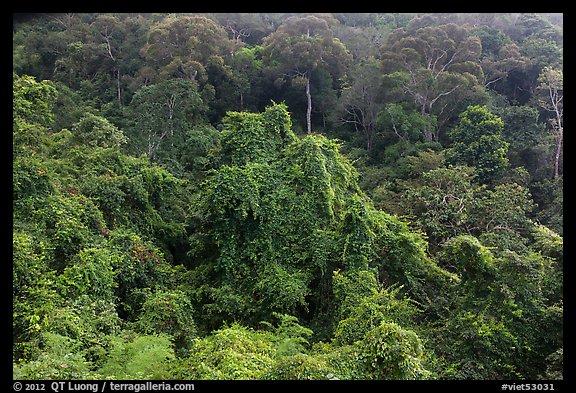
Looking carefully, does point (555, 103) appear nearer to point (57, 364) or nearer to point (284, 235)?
point (284, 235)

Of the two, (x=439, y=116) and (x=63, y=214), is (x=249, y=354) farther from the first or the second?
(x=439, y=116)

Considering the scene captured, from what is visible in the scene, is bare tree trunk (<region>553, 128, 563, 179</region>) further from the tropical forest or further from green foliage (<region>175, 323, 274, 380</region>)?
green foliage (<region>175, 323, 274, 380</region>)

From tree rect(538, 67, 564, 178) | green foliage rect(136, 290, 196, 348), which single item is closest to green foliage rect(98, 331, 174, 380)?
green foliage rect(136, 290, 196, 348)

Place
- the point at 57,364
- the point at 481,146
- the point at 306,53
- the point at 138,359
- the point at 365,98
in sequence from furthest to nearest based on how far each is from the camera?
the point at 306,53, the point at 365,98, the point at 481,146, the point at 138,359, the point at 57,364

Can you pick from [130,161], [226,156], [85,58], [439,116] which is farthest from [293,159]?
[85,58]

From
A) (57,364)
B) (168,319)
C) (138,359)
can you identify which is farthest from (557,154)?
(57,364)

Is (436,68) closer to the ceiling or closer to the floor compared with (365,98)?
closer to the ceiling
